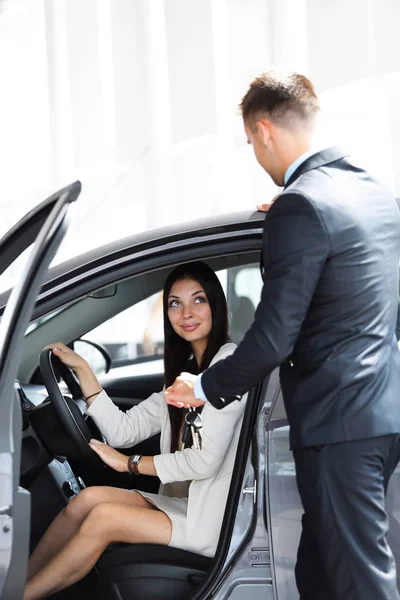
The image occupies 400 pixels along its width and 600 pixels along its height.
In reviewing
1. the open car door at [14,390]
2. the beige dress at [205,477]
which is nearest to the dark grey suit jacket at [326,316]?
the beige dress at [205,477]

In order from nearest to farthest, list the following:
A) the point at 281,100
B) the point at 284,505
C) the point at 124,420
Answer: the point at 281,100, the point at 284,505, the point at 124,420

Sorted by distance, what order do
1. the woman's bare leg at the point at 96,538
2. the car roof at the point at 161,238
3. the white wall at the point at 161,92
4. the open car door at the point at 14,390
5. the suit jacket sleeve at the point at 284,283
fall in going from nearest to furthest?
the open car door at the point at 14,390 → the suit jacket sleeve at the point at 284,283 → the car roof at the point at 161,238 → the woman's bare leg at the point at 96,538 → the white wall at the point at 161,92

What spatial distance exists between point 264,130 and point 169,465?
3.13ft

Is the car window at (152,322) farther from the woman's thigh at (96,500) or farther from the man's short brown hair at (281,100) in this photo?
the man's short brown hair at (281,100)

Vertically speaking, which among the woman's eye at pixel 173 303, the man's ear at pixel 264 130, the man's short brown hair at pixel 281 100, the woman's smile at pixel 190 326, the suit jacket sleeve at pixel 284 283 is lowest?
the woman's smile at pixel 190 326

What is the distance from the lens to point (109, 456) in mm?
2451

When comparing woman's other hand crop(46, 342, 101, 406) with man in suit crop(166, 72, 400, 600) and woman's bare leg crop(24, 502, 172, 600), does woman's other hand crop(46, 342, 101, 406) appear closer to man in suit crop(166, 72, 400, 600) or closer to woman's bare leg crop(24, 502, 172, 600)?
woman's bare leg crop(24, 502, 172, 600)

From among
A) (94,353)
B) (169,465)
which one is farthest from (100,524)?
(94,353)

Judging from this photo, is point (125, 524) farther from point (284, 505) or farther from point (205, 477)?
point (284, 505)

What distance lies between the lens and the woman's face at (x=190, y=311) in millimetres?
2508

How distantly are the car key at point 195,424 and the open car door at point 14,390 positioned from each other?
58 cm

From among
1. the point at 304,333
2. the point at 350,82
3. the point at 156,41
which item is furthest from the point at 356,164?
the point at 156,41

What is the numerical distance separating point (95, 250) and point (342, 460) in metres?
0.80

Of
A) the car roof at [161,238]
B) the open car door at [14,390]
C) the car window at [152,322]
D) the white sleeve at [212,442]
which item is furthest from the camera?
the car window at [152,322]
